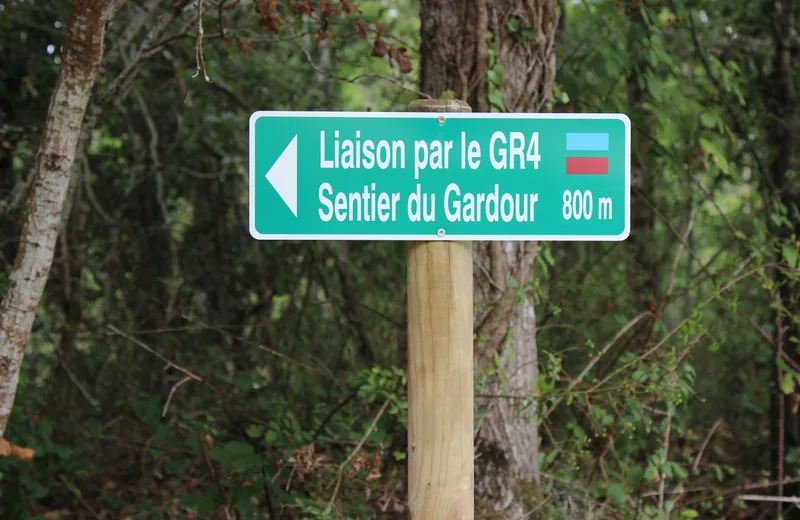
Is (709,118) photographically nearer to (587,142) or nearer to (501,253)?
(501,253)

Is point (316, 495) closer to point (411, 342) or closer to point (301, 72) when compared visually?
point (411, 342)

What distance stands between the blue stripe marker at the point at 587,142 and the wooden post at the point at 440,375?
0.24 metres

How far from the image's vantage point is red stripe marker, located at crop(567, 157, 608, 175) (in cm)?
176

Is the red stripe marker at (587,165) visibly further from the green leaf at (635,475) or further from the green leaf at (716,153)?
the green leaf at (716,153)

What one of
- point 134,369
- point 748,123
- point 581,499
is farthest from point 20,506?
point 748,123

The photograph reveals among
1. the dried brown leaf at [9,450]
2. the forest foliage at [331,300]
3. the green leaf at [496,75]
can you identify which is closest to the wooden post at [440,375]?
the forest foliage at [331,300]

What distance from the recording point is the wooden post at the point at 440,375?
1.77 meters

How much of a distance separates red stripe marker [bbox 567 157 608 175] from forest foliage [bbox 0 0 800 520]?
121cm

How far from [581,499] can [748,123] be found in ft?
9.94

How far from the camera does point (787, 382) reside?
3.66 metres

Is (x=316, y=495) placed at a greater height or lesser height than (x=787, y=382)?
lesser

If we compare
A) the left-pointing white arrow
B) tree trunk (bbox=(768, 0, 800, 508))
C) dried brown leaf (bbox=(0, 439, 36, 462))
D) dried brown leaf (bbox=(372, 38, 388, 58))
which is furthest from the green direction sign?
tree trunk (bbox=(768, 0, 800, 508))

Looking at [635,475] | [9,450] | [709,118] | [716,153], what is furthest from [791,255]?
[9,450]

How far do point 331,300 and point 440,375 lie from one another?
2864 millimetres
